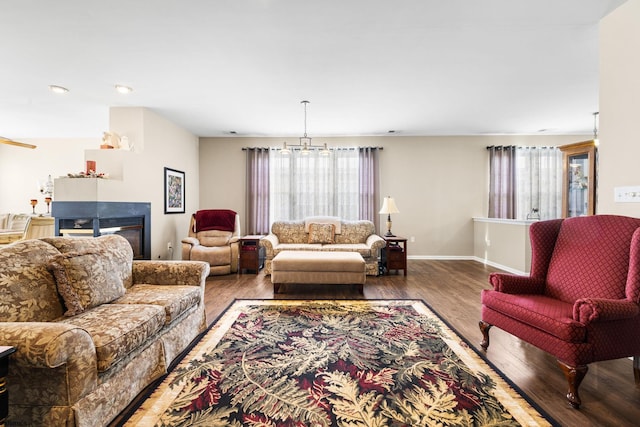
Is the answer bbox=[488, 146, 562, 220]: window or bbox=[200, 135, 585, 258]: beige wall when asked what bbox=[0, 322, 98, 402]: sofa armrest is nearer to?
bbox=[200, 135, 585, 258]: beige wall

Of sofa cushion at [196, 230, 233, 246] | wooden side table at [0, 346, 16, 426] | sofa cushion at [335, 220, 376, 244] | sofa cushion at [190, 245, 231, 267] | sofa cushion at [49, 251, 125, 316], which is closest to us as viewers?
wooden side table at [0, 346, 16, 426]

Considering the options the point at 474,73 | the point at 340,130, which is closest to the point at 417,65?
the point at 474,73

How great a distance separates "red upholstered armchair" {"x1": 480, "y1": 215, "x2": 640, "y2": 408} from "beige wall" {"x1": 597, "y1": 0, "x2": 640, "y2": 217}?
405 millimetres

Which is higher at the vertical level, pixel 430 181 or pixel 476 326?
pixel 430 181

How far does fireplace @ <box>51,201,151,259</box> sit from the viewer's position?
12.7 ft

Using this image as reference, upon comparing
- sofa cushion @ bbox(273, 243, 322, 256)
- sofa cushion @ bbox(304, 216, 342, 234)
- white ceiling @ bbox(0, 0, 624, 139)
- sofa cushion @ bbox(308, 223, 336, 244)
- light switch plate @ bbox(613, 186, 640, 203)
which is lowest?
sofa cushion @ bbox(273, 243, 322, 256)

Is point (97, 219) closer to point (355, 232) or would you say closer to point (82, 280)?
point (82, 280)

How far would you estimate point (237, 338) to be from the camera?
2.60m

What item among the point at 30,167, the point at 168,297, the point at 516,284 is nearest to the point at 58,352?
the point at 168,297

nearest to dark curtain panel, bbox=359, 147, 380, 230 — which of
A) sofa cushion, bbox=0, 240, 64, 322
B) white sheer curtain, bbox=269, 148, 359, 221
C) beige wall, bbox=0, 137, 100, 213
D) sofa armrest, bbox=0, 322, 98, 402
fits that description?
white sheer curtain, bbox=269, 148, 359, 221

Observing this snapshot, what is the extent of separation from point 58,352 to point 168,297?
3.26 ft

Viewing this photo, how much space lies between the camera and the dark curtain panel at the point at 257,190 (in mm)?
6441

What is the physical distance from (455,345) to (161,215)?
4.83m

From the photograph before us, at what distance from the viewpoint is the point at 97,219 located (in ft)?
12.8
